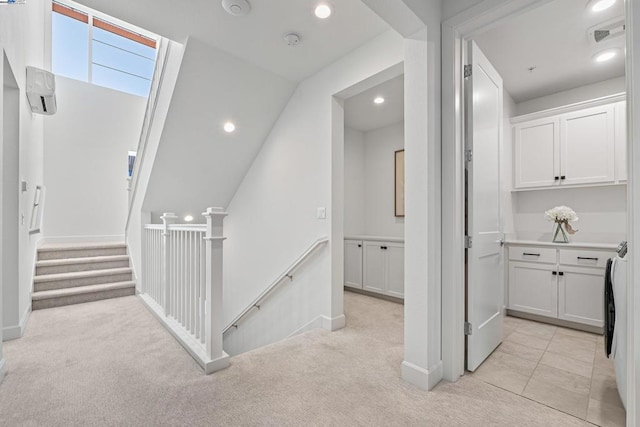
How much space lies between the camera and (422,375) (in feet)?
5.87

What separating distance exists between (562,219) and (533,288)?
30.9 inches

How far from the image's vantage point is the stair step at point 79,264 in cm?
354

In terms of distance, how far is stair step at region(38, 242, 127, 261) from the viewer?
3.73 m

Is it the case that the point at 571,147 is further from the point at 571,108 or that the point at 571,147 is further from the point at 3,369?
the point at 3,369

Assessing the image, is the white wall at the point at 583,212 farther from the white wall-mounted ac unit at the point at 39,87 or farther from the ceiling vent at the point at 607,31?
the white wall-mounted ac unit at the point at 39,87

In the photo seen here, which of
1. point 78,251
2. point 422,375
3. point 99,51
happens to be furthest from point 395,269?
point 99,51

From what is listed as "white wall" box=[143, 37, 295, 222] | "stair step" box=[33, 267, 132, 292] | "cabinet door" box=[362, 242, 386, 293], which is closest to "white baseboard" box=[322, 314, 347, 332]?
"cabinet door" box=[362, 242, 386, 293]

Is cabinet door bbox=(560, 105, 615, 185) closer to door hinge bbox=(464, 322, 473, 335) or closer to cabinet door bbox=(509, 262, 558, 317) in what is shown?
cabinet door bbox=(509, 262, 558, 317)

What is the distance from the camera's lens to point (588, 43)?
8.29ft

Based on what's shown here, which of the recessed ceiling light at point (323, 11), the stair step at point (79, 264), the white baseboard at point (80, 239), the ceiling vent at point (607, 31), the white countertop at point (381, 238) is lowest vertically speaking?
the stair step at point (79, 264)

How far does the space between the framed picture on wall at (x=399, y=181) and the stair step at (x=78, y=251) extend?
4.08 m

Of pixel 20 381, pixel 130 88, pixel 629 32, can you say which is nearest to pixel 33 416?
pixel 20 381

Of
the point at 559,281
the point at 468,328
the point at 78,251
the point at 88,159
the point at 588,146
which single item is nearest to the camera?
the point at 468,328

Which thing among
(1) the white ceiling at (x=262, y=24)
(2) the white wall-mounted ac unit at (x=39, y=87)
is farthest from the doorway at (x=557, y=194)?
(2) the white wall-mounted ac unit at (x=39, y=87)
